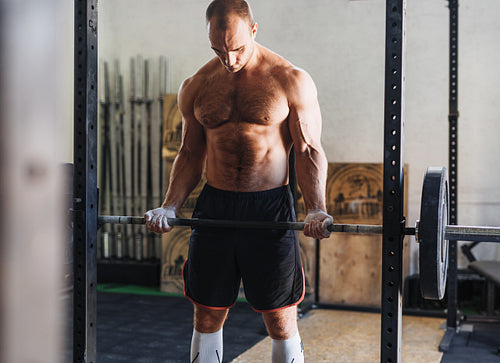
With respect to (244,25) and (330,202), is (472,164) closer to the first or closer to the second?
(330,202)

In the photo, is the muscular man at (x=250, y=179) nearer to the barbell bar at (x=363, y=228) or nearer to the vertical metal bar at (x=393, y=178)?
the barbell bar at (x=363, y=228)

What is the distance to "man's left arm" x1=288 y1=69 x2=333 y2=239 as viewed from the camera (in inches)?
82.7

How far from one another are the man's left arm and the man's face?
0.22 metres

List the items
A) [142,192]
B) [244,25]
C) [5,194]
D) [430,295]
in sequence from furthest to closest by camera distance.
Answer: [142,192], [244,25], [430,295], [5,194]

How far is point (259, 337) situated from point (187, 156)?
1.94m

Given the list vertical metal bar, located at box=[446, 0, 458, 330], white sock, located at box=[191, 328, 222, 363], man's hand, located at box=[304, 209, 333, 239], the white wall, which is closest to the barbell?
man's hand, located at box=[304, 209, 333, 239]

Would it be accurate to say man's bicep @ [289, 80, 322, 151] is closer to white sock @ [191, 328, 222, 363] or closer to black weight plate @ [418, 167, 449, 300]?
black weight plate @ [418, 167, 449, 300]

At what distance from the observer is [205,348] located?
6.99 ft

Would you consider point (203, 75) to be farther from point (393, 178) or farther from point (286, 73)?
point (393, 178)

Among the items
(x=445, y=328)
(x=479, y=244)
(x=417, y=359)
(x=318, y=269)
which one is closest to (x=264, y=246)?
(x=417, y=359)

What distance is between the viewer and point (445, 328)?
157 inches

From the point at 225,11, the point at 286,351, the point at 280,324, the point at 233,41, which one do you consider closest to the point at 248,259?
the point at 280,324

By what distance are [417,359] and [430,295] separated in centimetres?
193

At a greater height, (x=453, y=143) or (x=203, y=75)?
(x=203, y=75)
